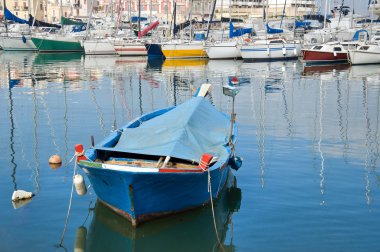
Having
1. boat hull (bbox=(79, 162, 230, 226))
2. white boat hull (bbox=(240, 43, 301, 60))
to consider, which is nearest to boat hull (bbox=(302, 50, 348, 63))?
white boat hull (bbox=(240, 43, 301, 60))

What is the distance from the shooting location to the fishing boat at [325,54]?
56469 millimetres

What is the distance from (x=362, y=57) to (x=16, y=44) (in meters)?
41.6

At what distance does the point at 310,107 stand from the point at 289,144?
9.05 meters

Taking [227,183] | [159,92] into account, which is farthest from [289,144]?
[159,92]

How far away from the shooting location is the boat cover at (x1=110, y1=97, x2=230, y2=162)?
1355 centimetres

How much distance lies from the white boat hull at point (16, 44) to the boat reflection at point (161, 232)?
64.1 m

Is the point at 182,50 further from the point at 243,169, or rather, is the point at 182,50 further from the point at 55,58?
the point at 243,169

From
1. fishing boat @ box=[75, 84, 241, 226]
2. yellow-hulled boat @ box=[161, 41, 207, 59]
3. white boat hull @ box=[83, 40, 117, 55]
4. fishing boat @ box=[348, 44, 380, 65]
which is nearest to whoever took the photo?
fishing boat @ box=[75, 84, 241, 226]

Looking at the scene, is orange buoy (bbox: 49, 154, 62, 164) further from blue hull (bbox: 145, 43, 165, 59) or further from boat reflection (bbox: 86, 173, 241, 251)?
blue hull (bbox: 145, 43, 165, 59)

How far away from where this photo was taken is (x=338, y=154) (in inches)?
760

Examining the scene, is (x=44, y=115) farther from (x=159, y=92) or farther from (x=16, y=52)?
(x=16, y=52)

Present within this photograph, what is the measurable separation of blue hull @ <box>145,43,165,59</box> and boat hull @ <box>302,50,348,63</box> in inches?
702

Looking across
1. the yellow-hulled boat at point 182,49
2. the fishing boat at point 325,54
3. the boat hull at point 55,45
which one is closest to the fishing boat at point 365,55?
the fishing boat at point 325,54

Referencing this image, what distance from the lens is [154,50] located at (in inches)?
2702
